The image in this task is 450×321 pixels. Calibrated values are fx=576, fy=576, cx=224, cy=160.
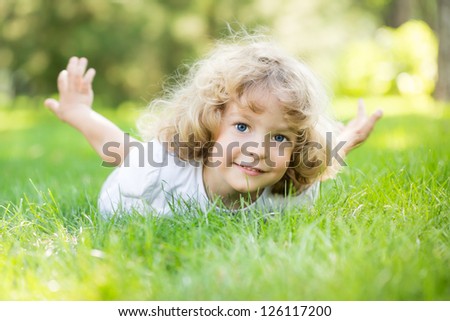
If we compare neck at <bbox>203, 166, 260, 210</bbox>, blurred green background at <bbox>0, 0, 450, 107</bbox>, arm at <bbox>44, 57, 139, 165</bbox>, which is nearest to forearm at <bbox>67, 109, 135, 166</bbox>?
arm at <bbox>44, 57, 139, 165</bbox>

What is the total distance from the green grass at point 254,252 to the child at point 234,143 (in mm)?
166

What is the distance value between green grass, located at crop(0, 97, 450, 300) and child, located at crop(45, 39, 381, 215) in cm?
17

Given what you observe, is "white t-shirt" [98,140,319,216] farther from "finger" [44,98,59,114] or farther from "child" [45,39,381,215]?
"finger" [44,98,59,114]

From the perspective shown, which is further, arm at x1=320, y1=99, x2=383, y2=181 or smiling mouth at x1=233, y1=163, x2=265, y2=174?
arm at x1=320, y1=99, x2=383, y2=181

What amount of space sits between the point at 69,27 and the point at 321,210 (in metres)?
8.70

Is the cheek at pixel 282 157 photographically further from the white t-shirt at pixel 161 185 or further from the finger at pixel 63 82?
the finger at pixel 63 82

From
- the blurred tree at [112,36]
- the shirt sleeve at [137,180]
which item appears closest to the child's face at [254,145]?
the shirt sleeve at [137,180]

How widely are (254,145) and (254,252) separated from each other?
61cm

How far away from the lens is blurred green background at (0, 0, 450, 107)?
381 inches

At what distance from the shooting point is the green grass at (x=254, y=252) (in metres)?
1.43

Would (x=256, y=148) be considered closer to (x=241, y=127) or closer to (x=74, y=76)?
(x=241, y=127)
